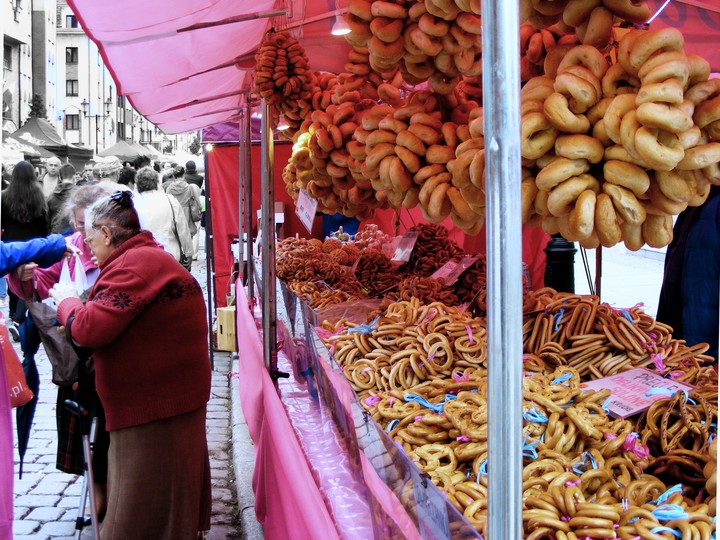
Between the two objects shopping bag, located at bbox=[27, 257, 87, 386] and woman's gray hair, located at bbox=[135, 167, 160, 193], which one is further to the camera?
woman's gray hair, located at bbox=[135, 167, 160, 193]

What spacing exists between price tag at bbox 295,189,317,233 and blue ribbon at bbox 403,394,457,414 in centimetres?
148

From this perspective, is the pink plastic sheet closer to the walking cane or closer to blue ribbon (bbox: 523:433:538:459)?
blue ribbon (bbox: 523:433:538:459)

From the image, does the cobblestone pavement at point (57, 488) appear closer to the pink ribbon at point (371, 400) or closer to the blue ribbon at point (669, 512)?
the pink ribbon at point (371, 400)

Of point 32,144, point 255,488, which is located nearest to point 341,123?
point 255,488

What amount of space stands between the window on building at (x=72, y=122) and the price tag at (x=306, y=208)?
47567 millimetres

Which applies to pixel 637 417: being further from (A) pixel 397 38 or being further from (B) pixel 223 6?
(B) pixel 223 6

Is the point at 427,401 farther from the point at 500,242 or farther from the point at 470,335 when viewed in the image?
the point at 500,242

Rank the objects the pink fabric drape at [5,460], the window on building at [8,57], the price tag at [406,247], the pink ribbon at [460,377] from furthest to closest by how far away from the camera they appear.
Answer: the window on building at [8,57], the price tag at [406,247], the pink fabric drape at [5,460], the pink ribbon at [460,377]

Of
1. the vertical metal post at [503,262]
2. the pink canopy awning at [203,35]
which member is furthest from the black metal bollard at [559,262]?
the vertical metal post at [503,262]

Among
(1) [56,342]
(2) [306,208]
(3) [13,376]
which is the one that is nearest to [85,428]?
(1) [56,342]

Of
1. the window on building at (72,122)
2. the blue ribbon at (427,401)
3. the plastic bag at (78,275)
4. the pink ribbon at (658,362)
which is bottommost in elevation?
the blue ribbon at (427,401)

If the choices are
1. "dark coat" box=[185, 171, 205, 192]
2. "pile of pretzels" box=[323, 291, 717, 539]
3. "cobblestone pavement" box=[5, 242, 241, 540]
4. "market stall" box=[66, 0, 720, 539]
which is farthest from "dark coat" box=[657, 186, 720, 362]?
"dark coat" box=[185, 171, 205, 192]

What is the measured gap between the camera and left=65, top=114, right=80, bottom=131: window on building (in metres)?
46.8

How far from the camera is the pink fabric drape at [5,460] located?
9.46 ft
